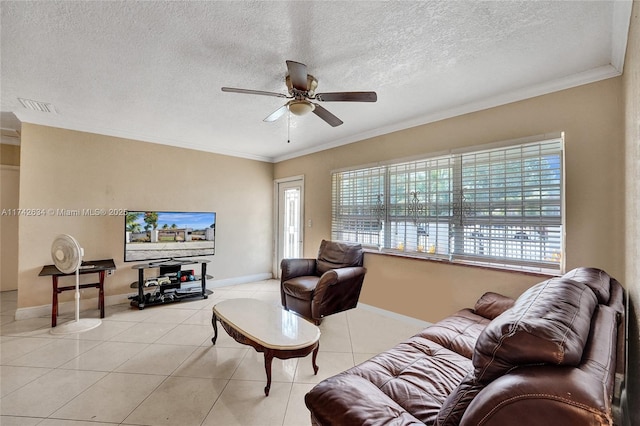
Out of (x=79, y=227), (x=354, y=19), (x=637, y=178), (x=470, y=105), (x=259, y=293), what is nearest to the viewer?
(x=637, y=178)

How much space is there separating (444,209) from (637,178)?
1633mm

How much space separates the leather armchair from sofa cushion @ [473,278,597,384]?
212cm

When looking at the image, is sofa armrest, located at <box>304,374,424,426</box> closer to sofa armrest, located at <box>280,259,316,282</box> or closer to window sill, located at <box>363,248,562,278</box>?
window sill, located at <box>363,248,562,278</box>

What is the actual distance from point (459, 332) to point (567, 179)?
158 cm

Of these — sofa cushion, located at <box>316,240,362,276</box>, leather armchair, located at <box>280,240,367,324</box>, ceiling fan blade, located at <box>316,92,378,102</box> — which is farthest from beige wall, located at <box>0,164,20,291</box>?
ceiling fan blade, located at <box>316,92,378,102</box>

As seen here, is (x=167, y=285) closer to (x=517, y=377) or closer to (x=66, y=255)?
(x=66, y=255)

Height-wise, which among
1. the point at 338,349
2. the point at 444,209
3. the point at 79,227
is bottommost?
the point at 338,349

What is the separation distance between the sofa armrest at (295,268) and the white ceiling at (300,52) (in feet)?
6.36

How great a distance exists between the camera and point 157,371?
7.25 ft

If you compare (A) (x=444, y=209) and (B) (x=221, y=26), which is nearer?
(B) (x=221, y=26)

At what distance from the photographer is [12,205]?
4.12 metres

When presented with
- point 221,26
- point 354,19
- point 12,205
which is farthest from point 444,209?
point 12,205

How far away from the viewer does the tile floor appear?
1751mm

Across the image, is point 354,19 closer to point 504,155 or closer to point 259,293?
point 504,155
